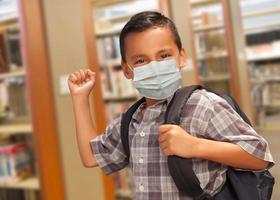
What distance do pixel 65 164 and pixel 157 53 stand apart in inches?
61.1

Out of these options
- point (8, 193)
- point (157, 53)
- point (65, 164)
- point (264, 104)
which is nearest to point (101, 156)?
point (157, 53)

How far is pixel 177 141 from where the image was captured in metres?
0.85

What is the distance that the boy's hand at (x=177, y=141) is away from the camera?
2.77 feet

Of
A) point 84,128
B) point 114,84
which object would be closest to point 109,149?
point 84,128

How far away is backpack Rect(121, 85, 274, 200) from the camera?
881 millimetres

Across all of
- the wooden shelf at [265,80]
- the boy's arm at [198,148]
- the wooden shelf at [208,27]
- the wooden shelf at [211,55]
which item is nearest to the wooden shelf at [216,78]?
the wooden shelf at [211,55]

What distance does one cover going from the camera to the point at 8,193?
2.67 meters

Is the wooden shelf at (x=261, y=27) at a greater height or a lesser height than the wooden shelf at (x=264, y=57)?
greater

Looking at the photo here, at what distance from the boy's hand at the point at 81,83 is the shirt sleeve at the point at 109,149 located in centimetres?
12

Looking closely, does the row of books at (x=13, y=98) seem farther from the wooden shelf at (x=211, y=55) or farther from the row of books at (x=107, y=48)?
the wooden shelf at (x=211, y=55)

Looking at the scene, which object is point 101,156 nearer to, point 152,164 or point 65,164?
point 152,164

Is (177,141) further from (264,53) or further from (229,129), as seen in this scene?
(264,53)

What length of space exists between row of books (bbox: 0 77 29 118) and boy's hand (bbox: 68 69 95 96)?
1.43m

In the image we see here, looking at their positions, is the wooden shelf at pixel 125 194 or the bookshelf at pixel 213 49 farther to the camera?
the bookshelf at pixel 213 49
